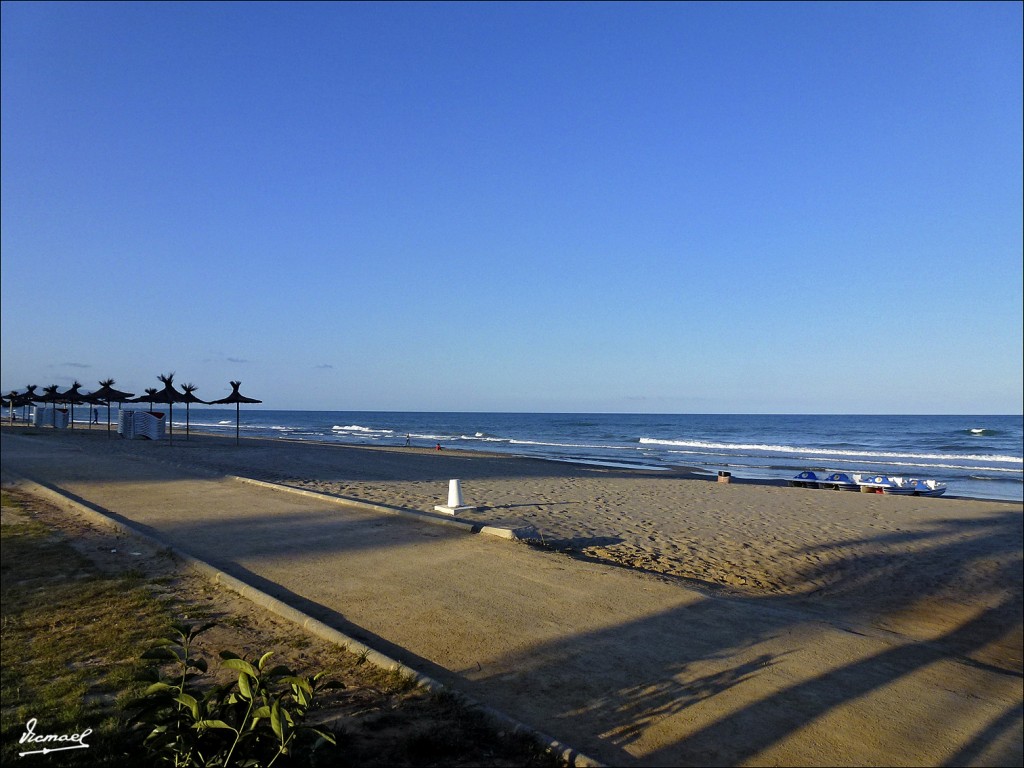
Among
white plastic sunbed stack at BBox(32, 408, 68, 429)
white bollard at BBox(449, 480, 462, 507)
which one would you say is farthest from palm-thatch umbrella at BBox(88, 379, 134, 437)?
white bollard at BBox(449, 480, 462, 507)

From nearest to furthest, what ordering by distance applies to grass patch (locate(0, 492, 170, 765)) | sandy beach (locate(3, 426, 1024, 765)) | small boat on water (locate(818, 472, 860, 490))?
grass patch (locate(0, 492, 170, 765)) < sandy beach (locate(3, 426, 1024, 765)) < small boat on water (locate(818, 472, 860, 490))

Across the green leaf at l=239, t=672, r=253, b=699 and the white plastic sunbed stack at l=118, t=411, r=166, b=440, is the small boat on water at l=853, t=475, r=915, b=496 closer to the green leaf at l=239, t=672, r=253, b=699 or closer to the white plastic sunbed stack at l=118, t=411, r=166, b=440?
the green leaf at l=239, t=672, r=253, b=699

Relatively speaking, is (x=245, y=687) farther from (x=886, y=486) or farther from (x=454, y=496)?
(x=886, y=486)

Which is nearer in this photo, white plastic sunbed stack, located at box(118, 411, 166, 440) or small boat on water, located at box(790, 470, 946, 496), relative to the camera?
small boat on water, located at box(790, 470, 946, 496)

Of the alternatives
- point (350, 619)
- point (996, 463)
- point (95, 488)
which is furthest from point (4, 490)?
point (996, 463)

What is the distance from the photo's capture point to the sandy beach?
403cm

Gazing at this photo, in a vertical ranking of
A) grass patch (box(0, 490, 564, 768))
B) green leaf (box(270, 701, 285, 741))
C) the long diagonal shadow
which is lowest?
the long diagonal shadow

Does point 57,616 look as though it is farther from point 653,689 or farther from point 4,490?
point 4,490

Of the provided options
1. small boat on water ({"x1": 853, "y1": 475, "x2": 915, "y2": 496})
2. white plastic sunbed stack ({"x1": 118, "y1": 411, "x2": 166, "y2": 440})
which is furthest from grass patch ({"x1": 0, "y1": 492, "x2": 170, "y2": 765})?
white plastic sunbed stack ({"x1": 118, "y1": 411, "x2": 166, "y2": 440})

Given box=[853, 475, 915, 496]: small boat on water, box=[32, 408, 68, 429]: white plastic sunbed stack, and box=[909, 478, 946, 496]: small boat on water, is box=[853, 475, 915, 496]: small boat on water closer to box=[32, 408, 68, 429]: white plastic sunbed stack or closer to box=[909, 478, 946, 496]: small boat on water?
box=[909, 478, 946, 496]: small boat on water

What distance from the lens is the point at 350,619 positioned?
18.1 ft

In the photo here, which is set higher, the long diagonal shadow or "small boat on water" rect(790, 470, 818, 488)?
the long diagonal shadow

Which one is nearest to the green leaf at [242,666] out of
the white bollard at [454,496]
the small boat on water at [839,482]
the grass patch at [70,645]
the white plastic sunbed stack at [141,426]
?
the grass patch at [70,645]

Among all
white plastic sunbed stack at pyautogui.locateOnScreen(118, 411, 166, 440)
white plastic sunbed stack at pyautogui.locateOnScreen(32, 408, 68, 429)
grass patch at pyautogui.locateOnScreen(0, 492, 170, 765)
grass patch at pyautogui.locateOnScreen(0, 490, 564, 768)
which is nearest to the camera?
grass patch at pyautogui.locateOnScreen(0, 490, 564, 768)
